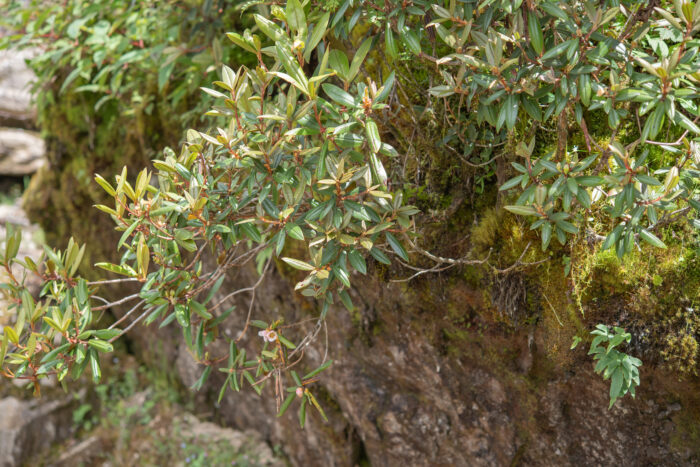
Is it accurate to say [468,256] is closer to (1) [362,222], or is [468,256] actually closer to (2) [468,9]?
(1) [362,222]

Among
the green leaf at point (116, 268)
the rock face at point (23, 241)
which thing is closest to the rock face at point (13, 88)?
the rock face at point (23, 241)

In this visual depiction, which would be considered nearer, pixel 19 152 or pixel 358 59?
pixel 358 59

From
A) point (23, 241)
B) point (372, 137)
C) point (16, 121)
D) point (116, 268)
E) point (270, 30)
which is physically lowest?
point (23, 241)

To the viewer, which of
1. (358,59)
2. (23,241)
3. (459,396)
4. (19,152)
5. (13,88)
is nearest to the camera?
(358,59)

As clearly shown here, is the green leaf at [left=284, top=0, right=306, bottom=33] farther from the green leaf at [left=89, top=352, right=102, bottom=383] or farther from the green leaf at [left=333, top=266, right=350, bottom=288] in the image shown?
the green leaf at [left=89, top=352, right=102, bottom=383]

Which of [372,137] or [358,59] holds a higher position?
[358,59]

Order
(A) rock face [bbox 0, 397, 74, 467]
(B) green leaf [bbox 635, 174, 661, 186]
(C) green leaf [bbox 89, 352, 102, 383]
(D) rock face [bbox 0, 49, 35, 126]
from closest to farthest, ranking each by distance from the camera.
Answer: (B) green leaf [bbox 635, 174, 661, 186] < (C) green leaf [bbox 89, 352, 102, 383] < (A) rock face [bbox 0, 397, 74, 467] < (D) rock face [bbox 0, 49, 35, 126]

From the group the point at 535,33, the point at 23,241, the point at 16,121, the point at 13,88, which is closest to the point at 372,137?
the point at 535,33

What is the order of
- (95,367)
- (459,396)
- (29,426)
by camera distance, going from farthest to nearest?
(29,426) → (459,396) → (95,367)

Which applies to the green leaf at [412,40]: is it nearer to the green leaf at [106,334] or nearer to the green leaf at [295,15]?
the green leaf at [295,15]

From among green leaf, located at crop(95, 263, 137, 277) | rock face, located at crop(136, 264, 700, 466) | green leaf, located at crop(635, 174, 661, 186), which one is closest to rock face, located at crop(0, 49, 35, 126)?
rock face, located at crop(136, 264, 700, 466)

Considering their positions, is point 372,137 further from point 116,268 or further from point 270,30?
point 116,268

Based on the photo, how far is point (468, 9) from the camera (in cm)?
167

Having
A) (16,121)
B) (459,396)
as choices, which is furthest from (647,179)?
(16,121)
